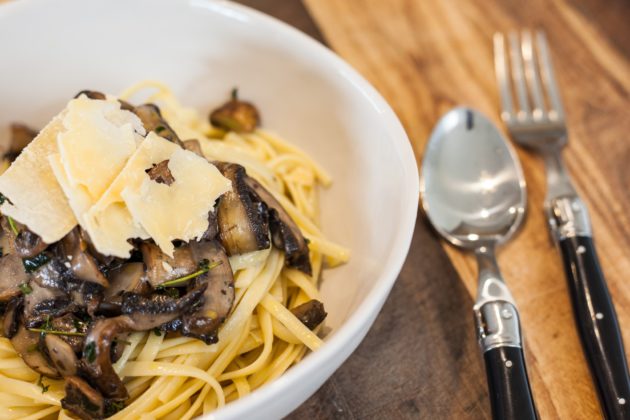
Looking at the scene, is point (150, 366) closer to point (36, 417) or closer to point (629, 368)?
point (36, 417)

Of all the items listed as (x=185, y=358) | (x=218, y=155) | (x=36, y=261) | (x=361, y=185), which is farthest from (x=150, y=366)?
(x=361, y=185)

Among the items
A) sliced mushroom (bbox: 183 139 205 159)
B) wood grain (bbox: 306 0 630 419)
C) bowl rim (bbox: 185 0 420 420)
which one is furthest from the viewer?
wood grain (bbox: 306 0 630 419)

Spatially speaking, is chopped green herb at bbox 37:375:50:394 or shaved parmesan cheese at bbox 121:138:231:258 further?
chopped green herb at bbox 37:375:50:394

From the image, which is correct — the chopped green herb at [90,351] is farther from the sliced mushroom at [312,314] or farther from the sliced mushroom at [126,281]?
the sliced mushroom at [312,314]

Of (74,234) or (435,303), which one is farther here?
(435,303)

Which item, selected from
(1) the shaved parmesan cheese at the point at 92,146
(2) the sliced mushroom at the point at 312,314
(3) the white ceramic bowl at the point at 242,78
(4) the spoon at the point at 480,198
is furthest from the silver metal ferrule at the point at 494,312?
(1) the shaved parmesan cheese at the point at 92,146

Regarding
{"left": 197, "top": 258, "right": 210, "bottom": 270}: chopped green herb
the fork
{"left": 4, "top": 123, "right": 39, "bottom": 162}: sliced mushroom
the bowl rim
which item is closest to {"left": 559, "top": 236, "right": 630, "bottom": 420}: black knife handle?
the fork

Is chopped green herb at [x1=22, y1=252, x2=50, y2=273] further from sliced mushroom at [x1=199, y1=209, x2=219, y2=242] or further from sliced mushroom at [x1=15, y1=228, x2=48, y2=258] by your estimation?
sliced mushroom at [x1=199, y1=209, x2=219, y2=242]
